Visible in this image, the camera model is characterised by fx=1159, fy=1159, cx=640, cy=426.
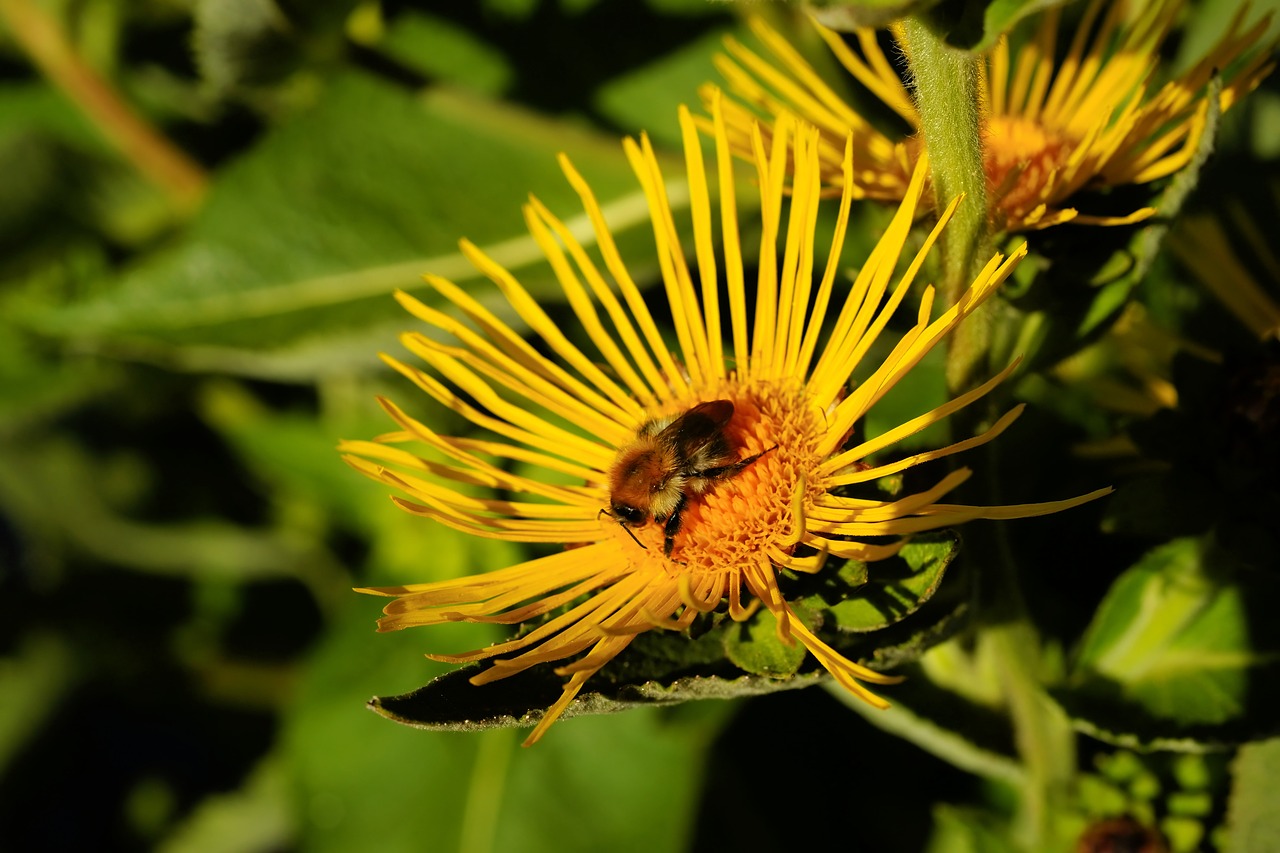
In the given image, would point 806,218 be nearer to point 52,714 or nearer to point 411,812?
point 411,812

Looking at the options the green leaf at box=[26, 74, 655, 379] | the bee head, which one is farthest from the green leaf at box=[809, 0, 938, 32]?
the green leaf at box=[26, 74, 655, 379]

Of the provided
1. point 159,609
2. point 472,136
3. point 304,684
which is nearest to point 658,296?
point 472,136

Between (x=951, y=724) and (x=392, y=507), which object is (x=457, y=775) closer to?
(x=392, y=507)

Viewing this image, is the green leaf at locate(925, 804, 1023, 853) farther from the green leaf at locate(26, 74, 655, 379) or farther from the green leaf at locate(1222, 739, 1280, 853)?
the green leaf at locate(26, 74, 655, 379)

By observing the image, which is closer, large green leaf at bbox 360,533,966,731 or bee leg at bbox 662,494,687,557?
large green leaf at bbox 360,533,966,731

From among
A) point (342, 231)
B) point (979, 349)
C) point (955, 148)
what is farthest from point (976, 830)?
point (342, 231)

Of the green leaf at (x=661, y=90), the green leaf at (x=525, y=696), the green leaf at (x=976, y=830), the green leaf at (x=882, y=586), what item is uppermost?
the green leaf at (x=661, y=90)

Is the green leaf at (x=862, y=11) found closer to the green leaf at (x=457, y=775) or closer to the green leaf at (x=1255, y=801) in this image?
the green leaf at (x=1255, y=801)

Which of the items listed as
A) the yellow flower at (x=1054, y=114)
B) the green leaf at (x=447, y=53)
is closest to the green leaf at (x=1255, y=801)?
the yellow flower at (x=1054, y=114)
